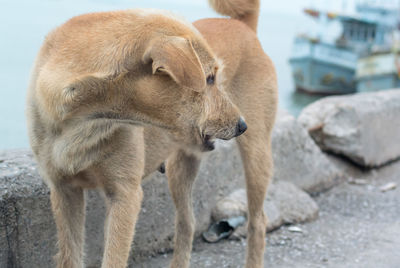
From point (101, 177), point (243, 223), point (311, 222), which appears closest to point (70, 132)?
point (101, 177)

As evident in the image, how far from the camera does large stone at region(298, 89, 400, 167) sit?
7461 millimetres

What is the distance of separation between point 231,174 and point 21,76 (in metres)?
4.93

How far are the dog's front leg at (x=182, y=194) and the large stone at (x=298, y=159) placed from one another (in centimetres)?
207

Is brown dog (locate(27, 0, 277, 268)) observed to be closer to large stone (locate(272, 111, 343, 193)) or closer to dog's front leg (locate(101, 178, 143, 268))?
dog's front leg (locate(101, 178, 143, 268))

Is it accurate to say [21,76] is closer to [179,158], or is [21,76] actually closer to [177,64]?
[179,158]

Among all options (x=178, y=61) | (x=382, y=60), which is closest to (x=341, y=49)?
(x=382, y=60)

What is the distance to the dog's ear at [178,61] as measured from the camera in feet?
8.08

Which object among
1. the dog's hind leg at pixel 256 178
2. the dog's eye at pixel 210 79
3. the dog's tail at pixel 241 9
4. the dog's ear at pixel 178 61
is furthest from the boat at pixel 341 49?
the dog's ear at pixel 178 61

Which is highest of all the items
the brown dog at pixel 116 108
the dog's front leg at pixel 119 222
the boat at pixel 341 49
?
the brown dog at pixel 116 108

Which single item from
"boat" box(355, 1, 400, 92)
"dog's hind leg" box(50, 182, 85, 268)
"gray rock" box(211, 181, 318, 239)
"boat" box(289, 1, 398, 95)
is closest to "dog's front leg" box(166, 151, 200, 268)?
"gray rock" box(211, 181, 318, 239)

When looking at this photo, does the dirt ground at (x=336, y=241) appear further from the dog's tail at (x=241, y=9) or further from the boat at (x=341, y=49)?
the boat at (x=341, y=49)

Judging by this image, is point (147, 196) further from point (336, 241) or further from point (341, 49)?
point (341, 49)

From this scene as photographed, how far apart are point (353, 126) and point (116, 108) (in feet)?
17.6

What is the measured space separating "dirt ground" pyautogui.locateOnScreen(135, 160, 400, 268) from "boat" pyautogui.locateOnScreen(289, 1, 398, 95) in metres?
16.9
